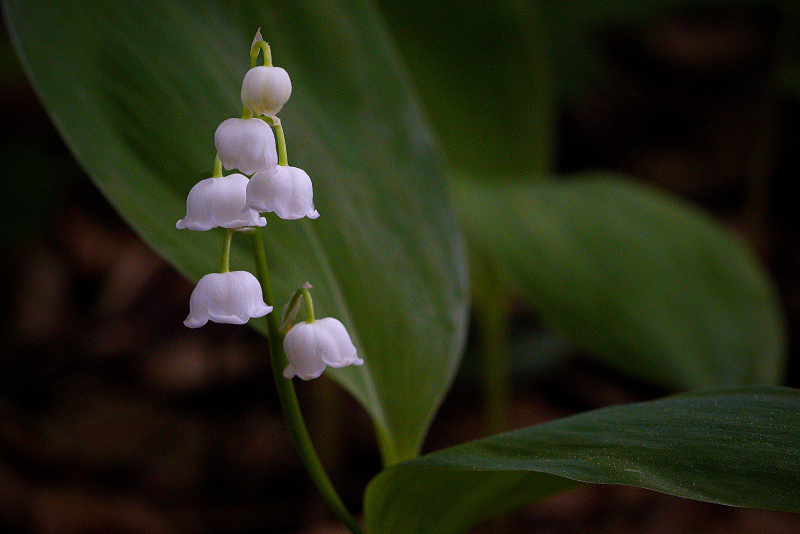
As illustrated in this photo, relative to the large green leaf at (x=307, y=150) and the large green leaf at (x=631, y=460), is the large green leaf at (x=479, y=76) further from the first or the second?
the large green leaf at (x=631, y=460)

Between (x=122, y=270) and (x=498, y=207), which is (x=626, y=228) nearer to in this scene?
(x=498, y=207)

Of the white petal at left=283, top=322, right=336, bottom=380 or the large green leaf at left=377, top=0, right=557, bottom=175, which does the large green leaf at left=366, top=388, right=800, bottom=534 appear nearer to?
the white petal at left=283, top=322, right=336, bottom=380

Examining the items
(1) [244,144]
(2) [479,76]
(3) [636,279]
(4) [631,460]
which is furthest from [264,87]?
(2) [479,76]

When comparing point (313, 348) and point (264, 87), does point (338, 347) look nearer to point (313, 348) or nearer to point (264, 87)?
point (313, 348)

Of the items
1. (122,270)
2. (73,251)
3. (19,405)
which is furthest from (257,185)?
(73,251)

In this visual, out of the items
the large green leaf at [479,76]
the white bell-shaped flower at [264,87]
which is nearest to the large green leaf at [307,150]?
the white bell-shaped flower at [264,87]
